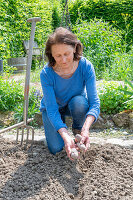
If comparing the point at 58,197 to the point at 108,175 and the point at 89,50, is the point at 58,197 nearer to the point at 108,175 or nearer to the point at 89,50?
the point at 108,175

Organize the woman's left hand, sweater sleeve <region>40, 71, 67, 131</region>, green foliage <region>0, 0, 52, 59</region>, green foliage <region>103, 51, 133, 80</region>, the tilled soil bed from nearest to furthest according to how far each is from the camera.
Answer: the tilled soil bed
the woman's left hand
sweater sleeve <region>40, 71, 67, 131</region>
green foliage <region>103, 51, 133, 80</region>
green foliage <region>0, 0, 52, 59</region>

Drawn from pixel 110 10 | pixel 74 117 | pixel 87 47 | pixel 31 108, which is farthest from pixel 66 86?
pixel 110 10

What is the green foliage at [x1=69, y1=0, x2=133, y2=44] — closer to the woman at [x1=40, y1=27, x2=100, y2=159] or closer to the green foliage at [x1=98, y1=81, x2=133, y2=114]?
the green foliage at [x1=98, y1=81, x2=133, y2=114]

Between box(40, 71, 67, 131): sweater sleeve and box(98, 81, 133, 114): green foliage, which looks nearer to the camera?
box(40, 71, 67, 131): sweater sleeve

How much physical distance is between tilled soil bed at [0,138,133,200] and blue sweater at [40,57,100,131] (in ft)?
1.30

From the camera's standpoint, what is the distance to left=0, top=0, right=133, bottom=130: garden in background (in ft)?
10.2

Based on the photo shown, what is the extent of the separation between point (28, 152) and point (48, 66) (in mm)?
797

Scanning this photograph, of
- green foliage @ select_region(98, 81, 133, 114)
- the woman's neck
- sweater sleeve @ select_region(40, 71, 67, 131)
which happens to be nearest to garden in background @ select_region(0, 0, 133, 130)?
green foliage @ select_region(98, 81, 133, 114)

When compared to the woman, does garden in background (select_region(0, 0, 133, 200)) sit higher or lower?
lower

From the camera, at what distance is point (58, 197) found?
1595 mm

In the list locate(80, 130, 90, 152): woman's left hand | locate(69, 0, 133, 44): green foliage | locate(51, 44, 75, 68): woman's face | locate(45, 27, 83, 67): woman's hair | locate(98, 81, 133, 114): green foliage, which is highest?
locate(69, 0, 133, 44): green foliage

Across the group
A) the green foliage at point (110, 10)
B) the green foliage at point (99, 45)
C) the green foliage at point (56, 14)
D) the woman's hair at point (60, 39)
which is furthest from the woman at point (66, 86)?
the green foliage at point (56, 14)

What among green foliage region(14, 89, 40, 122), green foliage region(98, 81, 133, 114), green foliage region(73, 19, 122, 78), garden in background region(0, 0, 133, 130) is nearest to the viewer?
green foliage region(98, 81, 133, 114)

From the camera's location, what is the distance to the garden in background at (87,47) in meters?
3.11
